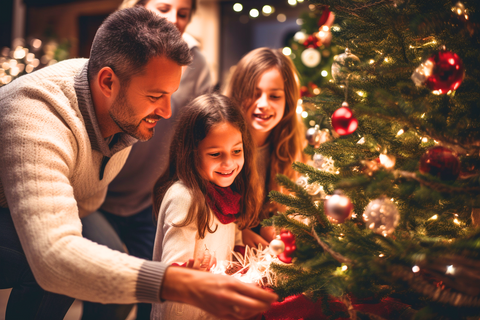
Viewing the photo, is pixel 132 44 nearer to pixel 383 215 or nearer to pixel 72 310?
pixel 383 215

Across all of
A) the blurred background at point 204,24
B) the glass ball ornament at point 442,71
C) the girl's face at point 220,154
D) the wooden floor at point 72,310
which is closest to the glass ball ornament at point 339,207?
the glass ball ornament at point 442,71

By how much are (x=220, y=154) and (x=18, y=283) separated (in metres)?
0.77

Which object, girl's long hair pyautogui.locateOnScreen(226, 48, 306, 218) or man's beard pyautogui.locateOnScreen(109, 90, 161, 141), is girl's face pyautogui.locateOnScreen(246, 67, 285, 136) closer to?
girl's long hair pyautogui.locateOnScreen(226, 48, 306, 218)

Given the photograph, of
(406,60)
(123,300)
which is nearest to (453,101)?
(406,60)

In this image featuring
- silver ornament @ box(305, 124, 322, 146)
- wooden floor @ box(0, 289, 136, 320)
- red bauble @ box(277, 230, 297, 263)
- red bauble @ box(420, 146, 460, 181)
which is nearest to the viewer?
red bauble @ box(420, 146, 460, 181)

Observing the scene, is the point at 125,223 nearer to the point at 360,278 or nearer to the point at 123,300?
the point at 123,300

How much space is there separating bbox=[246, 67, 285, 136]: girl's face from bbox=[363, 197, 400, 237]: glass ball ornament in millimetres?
876

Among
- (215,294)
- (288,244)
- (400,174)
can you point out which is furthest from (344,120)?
(215,294)

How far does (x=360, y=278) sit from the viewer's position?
0.86m

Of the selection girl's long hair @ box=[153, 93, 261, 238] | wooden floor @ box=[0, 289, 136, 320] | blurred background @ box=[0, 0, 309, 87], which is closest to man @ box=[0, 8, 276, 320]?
girl's long hair @ box=[153, 93, 261, 238]

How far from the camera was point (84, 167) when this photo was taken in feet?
4.04

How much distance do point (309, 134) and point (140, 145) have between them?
34.7 inches

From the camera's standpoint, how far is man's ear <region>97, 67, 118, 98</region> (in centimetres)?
118

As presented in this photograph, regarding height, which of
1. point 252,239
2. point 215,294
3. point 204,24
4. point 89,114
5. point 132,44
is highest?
point 204,24
